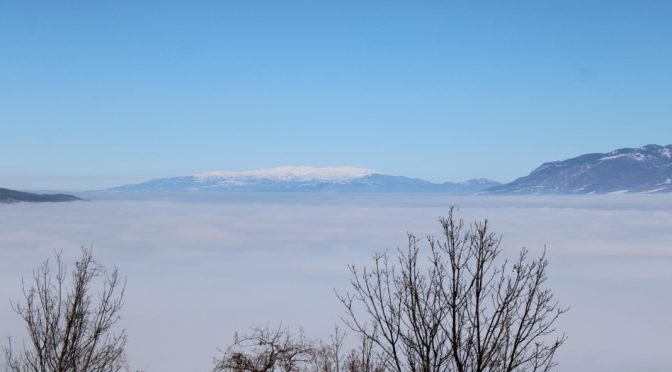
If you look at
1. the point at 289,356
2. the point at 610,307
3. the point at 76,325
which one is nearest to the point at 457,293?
the point at 289,356

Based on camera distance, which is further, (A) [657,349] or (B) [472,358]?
(A) [657,349]

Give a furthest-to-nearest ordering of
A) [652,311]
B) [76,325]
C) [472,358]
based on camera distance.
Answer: [652,311], [76,325], [472,358]

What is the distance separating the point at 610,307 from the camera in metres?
194

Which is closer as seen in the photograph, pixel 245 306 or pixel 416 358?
→ pixel 416 358

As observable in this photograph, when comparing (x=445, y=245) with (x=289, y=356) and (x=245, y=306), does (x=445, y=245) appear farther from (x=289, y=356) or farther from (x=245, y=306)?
(x=245, y=306)

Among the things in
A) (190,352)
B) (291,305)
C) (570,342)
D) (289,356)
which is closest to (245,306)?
(291,305)

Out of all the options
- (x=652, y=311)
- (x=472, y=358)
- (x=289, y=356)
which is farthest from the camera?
(x=652, y=311)

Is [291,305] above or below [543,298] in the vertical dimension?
below

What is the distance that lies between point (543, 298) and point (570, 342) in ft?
520

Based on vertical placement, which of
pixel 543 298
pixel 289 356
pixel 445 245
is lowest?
pixel 289 356

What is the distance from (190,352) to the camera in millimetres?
141375

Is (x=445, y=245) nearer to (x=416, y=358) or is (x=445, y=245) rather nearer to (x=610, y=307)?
(x=416, y=358)

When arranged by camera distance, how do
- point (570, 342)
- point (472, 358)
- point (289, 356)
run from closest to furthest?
point (472, 358) → point (289, 356) → point (570, 342)

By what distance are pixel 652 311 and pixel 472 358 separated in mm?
199091
